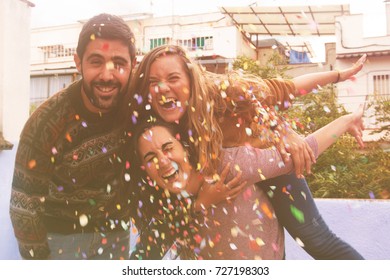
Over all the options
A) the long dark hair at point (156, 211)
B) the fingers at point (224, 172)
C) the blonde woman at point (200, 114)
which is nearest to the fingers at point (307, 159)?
the blonde woman at point (200, 114)

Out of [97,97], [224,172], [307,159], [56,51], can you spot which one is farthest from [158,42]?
[307,159]

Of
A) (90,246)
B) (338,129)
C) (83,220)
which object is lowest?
(90,246)

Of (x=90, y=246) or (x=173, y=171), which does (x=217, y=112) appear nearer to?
(x=173, y=171)

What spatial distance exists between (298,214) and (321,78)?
46cm

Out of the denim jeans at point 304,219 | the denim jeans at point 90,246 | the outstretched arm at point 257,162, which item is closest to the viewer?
the outstretched arm at point 257,162

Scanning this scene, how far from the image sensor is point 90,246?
5.63 feet

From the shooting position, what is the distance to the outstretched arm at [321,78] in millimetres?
1587

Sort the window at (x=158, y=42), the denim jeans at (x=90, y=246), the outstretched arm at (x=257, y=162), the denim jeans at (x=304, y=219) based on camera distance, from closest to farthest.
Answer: the outstretched arm at (x=257, y=162) → the denim jeans at (x=304, y=219) → the window at (x=158, y=42) → the denim jeans at (x=90, y=246)

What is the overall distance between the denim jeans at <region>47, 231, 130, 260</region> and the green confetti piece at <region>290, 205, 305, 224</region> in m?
0.59

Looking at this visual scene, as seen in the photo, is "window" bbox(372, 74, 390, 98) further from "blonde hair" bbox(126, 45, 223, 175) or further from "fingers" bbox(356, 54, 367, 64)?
"blonde hair" bbox(126, 45, 223, 175)

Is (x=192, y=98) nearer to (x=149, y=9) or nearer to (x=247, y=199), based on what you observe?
(x=247, y=199)

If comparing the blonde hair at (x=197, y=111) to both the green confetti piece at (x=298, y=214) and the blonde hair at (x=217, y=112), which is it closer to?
the blonde hair at (x=217, y=112)

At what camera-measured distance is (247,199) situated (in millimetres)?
1408

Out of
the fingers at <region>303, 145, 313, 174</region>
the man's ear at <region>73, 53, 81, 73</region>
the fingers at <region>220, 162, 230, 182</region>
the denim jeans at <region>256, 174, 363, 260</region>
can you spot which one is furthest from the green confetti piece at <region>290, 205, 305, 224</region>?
the man's ear at <region>73, 53, 81, 73</region>
